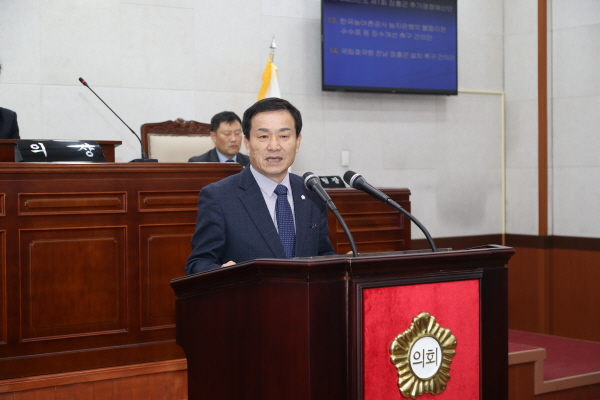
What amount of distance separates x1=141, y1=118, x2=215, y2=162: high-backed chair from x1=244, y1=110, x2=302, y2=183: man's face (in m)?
2.81

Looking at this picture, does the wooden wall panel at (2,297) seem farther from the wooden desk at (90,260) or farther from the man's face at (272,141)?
the man's face at (272,141)

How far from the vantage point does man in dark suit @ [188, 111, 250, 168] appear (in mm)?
4602

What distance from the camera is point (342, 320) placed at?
1538 mm

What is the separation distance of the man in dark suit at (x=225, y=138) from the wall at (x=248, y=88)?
54 centimetres

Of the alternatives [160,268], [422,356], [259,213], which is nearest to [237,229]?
[259,213]

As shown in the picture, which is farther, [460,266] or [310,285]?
[460,266]

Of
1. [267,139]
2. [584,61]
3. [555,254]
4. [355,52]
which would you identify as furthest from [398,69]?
[267,139]

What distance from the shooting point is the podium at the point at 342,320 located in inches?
59.4

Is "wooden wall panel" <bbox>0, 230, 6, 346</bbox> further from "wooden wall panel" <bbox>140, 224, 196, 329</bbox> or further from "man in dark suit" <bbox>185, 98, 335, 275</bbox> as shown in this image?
"man in dark suit" <bbox>185, 98, 335, 275</bbox>

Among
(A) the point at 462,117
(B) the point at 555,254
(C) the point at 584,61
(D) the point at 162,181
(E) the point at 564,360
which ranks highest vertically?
(C) the point at 584,61

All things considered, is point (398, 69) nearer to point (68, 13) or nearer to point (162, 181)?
point (68, 13)

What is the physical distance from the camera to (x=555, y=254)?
19.1 ft

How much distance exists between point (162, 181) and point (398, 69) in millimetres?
3015

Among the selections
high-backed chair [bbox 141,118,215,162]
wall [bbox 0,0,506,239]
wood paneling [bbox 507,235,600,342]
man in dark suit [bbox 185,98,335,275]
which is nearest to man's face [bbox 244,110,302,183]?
man in dark suit [bbox 185,98,335,275]
